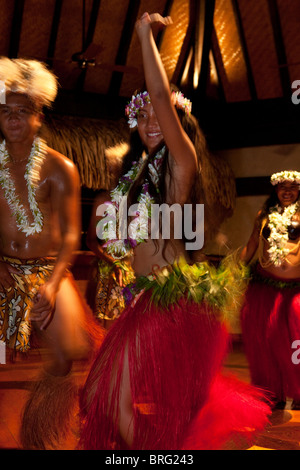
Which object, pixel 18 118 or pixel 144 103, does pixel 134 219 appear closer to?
pixel 144 103

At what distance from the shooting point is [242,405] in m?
1.90

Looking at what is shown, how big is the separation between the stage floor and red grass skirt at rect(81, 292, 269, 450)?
0.89 ft

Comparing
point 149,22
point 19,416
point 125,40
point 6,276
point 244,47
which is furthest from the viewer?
point 244,47

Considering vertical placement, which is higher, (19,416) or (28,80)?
(28,80)

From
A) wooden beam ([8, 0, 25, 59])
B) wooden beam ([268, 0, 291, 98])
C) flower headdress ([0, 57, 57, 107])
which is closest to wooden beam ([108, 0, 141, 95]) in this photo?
wooden beam ([8, 0, 25, 59])

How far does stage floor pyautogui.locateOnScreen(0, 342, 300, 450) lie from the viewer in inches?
94.7

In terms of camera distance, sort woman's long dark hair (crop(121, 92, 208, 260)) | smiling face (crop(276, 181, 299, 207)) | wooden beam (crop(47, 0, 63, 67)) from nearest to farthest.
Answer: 1. woman's long dark hair (crop(121, 92, 208, 260))
2. smiling face (crop(276, 181, 299, 207))
3. wooden beam (crop(47, 0, 63, 67))

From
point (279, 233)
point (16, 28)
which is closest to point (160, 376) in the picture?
point (279, 233)

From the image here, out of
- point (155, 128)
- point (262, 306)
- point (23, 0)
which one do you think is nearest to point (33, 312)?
point (155, 128)

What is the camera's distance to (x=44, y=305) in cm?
187

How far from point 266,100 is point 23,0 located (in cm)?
354

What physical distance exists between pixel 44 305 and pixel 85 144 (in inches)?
209

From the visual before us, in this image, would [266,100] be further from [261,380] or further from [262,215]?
[261,380]

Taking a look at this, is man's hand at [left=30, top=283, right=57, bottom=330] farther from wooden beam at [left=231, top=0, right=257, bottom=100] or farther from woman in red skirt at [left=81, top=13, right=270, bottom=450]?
wooden beam at [left=231, top=0, right=257, bottom=100]
